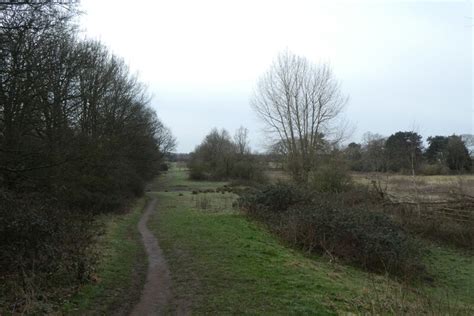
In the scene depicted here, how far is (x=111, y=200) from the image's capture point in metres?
24.5

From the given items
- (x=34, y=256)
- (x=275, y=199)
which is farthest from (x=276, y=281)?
(x=275, y=199)

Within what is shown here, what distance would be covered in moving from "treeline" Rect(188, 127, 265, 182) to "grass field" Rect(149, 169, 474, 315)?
134ft

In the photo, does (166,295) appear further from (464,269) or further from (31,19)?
(464,269)

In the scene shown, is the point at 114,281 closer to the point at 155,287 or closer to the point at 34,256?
the point at 155,287

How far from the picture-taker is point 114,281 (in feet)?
29.4

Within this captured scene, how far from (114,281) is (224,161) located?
63004mm

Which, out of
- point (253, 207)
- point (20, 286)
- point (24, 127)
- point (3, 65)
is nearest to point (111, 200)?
point (253, 207)

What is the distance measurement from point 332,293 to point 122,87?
85.8ft

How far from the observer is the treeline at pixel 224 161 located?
6466cm

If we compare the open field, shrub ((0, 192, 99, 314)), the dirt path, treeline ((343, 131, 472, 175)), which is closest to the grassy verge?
the dirt path

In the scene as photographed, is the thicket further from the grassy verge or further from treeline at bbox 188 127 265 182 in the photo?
treeline at bbox 188 127 265 182

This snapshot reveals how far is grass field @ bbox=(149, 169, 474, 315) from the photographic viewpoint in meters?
7.60

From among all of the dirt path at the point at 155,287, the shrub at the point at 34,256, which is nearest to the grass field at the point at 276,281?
the dirt path at the point at 155,287

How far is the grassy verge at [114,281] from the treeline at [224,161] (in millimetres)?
43327
